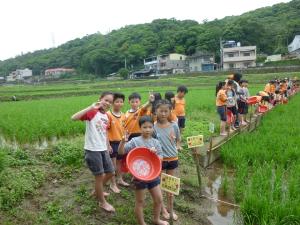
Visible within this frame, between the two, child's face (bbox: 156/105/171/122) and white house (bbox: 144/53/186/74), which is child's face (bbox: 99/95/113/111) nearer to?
child's face (bbox: 156/105/171/122)

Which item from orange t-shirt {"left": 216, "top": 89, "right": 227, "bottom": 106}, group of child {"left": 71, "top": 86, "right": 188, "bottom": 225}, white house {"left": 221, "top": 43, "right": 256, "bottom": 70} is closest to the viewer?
group of child {"left": 71, "top": 86, "right": 188, "bottom": 225}

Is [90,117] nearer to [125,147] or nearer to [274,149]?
[125,147]

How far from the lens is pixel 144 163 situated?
3.50m

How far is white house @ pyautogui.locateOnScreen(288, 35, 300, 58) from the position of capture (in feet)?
157

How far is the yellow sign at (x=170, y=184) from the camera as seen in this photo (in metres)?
3.28

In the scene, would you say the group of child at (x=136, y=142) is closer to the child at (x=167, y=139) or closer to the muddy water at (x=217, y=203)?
the child at (x=167, y=139)

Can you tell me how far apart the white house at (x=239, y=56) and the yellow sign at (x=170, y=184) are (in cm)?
4719

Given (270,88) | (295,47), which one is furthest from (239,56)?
(270,88)

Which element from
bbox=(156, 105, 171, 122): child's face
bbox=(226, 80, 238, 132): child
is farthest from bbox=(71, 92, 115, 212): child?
bbox=(226, 80, 238, 132): child

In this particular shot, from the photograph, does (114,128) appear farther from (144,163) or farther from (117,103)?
(144,163)

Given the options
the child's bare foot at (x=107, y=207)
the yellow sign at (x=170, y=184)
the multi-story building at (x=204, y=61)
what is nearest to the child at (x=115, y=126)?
the child's bare foot at (x=107, y=207)

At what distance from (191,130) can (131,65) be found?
Answer: 55.5 metres

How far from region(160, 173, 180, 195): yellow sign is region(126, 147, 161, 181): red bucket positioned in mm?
96

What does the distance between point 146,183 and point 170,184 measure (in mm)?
252
